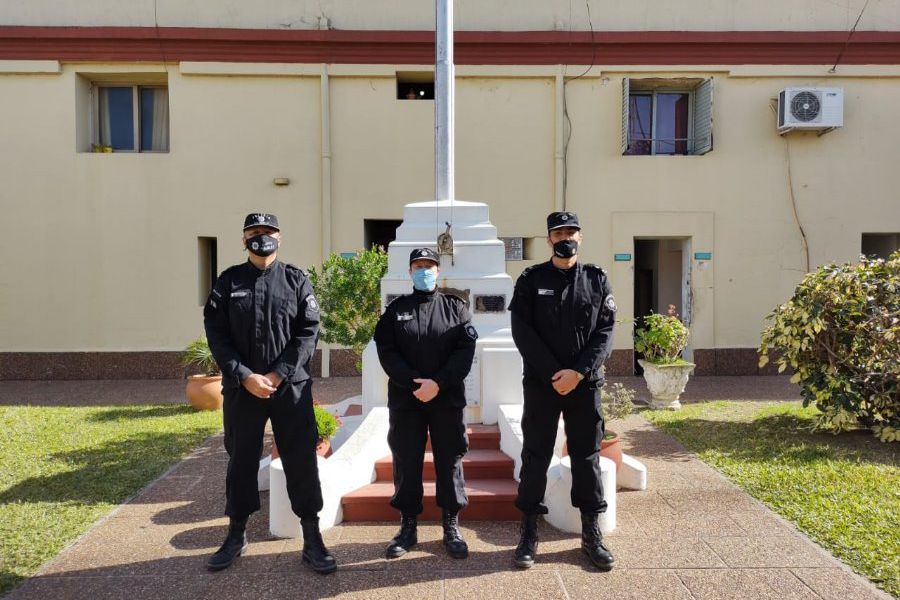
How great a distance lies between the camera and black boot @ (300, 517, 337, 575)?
11.9ft

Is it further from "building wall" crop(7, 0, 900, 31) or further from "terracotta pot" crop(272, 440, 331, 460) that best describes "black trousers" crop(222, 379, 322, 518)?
"building wall" crop(7, 0, 900, 31)

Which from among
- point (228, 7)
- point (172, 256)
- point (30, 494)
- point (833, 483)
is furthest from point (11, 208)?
point (833, 483)

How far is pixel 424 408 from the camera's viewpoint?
12.7 feet

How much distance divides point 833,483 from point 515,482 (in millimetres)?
2635

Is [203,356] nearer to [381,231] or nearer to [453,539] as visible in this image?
[381,231]

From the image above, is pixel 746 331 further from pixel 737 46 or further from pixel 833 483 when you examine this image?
pixel 833 483

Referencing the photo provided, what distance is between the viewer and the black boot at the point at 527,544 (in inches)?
145

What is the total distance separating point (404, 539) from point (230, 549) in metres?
1.05

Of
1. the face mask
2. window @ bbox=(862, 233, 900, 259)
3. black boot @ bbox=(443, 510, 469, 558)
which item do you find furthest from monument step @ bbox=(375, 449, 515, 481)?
window @ bbox=(862, 233, 900, 259)

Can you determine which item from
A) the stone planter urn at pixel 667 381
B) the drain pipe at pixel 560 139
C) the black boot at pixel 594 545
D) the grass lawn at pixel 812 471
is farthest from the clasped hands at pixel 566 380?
the drain pipe at pixel 560 139

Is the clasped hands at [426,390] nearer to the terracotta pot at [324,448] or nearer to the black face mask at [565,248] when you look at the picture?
the black face mask at [565,248]

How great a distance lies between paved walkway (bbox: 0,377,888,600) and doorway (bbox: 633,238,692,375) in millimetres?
6427

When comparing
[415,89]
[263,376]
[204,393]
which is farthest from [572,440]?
[415,89]

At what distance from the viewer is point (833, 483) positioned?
198 inches
